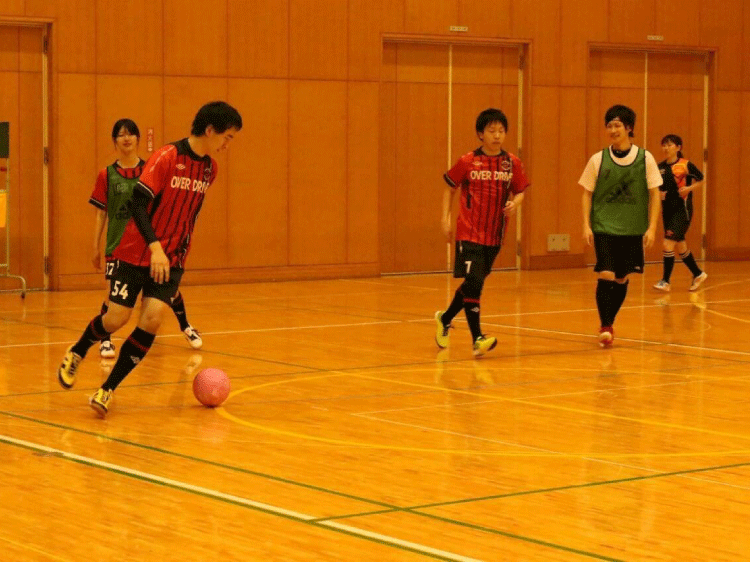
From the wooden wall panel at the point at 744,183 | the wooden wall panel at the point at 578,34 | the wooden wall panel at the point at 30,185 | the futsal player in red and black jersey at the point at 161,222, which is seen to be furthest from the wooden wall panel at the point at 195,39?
the futsal player in red and black jersey at the point at 161,222

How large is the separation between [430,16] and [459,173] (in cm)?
759

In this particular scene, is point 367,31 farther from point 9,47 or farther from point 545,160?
point 9,47

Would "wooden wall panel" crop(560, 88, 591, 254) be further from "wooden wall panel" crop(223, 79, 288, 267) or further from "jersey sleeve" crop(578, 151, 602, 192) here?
"jersey sleeve" crop(578, 151, 602, 192)

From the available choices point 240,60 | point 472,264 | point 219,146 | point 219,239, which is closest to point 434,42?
point 240,60

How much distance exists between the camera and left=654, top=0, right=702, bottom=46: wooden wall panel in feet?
63.1

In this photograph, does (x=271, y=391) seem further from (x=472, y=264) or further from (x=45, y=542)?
(x=45, y=542)

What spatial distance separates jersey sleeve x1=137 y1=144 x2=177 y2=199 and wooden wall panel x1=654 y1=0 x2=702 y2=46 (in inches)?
522

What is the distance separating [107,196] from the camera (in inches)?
385

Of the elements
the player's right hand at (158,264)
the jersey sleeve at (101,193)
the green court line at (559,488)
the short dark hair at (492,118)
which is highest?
the short dark hair at (492,118)

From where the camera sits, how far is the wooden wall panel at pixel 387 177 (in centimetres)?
1719

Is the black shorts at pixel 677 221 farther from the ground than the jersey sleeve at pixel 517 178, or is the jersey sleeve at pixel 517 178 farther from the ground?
the jersey sleeve at pixel 517 178

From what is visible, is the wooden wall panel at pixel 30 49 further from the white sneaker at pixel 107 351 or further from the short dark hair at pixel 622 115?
the short dark hair at pixel 622 115

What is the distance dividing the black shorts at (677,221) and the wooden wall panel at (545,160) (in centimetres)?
307

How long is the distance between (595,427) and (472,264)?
122 inches
